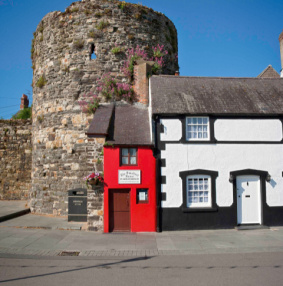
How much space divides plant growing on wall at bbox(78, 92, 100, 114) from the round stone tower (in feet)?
0.80

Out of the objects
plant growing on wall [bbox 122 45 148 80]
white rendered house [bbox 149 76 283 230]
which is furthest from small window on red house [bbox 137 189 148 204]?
plant growing on wall [bbox 122 45 148 80]

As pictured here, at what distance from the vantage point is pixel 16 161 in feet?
62.8

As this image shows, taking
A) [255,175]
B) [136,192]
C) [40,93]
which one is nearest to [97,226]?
[136,192]

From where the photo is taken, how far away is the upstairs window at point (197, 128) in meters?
12.0

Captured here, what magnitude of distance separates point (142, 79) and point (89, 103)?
3116 mm

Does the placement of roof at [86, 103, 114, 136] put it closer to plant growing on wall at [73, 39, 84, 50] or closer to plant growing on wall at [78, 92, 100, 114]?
plant growing on wall at [78, 92, 100, 114]

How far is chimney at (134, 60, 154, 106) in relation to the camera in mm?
14430

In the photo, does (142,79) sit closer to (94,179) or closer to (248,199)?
(94,179)

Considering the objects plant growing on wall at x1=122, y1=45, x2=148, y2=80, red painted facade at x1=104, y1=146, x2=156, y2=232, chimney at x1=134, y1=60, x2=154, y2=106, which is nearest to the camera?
red painted facade at x1=104, y1=146, x2=156, y2=232

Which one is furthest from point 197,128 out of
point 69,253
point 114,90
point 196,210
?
point 69,253

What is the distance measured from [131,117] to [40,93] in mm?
6318

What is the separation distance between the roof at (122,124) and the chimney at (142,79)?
586 millimetres

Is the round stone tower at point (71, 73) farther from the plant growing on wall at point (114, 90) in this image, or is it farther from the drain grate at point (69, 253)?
the drain grate at point (69, 253)

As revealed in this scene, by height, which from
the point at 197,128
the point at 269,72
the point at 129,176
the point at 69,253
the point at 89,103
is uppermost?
the point at 269,72
